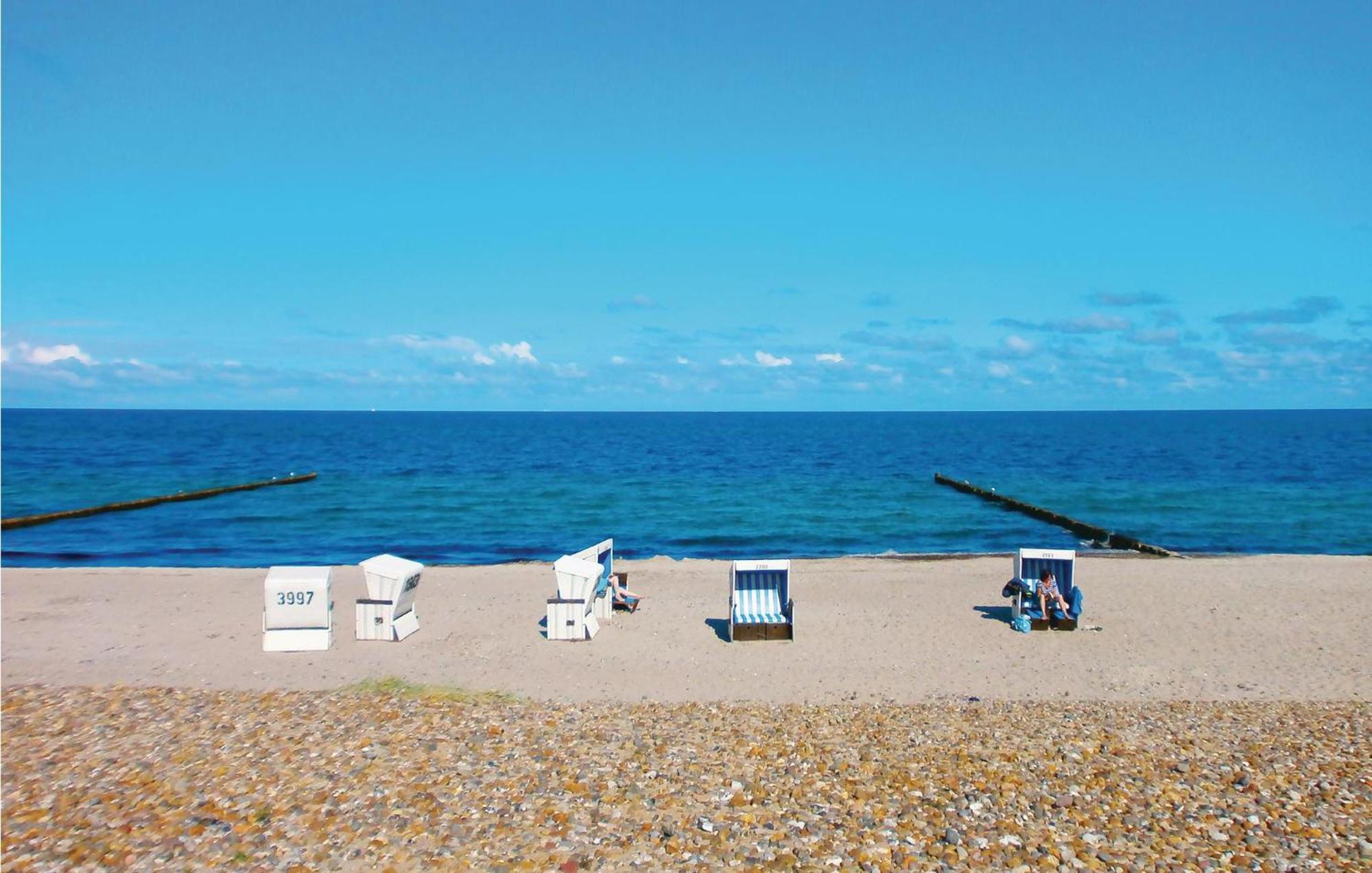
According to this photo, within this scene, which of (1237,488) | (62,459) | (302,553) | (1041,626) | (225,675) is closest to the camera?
(225,675)

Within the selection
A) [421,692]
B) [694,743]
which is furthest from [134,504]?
[694,743]

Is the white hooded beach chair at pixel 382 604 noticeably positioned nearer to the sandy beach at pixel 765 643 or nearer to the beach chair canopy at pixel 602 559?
the sandy beach at pixel 765 643

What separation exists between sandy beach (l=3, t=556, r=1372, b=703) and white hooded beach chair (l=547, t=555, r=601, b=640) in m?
0.39

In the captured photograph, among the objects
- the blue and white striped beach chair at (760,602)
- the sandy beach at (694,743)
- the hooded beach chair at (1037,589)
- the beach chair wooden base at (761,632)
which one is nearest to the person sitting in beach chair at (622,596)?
the sandy beach at (694,743)

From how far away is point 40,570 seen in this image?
26.2 metres

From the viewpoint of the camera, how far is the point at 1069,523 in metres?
37.7

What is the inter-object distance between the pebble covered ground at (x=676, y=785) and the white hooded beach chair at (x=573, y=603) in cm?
410

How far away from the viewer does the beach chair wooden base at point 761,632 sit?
57.8 ft

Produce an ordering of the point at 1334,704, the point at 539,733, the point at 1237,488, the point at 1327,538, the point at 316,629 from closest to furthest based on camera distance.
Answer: the point at 539,733 < the point at 1334,704 < the point at 316,629 < the point at 1327,538 < the point at 1237,488

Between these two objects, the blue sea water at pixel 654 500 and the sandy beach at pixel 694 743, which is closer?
the sandy beach at pixel 694 743

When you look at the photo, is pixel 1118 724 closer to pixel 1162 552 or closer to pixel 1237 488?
pixel 1162 552

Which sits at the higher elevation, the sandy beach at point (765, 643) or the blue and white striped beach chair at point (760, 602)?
the blue and white striped beach chair at point (760, 602)

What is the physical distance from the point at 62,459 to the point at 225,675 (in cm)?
7000

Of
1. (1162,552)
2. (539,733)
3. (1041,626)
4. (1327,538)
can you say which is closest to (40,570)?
(539,733)
